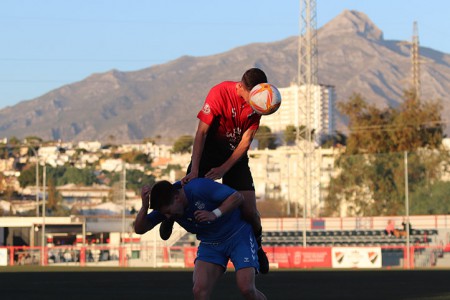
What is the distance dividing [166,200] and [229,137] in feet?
5.69

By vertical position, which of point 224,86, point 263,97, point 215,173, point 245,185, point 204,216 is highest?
point 224,86

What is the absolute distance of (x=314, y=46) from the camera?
64.7m

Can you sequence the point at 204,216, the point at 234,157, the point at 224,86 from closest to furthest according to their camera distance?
the point at 204,216 → the point at 234,157 → the point at 224,86

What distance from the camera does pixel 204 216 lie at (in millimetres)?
10430

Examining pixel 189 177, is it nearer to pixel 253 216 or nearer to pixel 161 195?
pixel 253 216

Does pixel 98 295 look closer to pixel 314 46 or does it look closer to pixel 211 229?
pixel 211 229

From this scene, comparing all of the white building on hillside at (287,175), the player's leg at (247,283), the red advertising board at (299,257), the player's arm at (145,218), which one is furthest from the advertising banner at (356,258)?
the player's arm at (145,218)

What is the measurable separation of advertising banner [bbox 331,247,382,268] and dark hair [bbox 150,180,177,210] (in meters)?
35.3

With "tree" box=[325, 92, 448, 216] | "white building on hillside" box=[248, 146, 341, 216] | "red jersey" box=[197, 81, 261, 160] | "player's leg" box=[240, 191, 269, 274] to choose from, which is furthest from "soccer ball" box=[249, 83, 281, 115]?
"white building on hillside" box=[248, 146, 341, 216]

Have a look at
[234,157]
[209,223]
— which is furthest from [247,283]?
[234,157]

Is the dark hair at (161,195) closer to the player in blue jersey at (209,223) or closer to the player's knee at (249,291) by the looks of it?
the player in blue jersey at (209,223)

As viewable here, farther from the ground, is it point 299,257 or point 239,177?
point 239,177

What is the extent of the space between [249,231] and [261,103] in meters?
1.26

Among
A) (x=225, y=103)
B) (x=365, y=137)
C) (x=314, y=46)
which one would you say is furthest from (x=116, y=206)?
(x=225, y=103)
